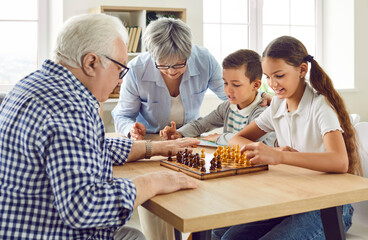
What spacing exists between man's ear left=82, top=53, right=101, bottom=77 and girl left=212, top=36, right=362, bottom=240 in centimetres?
62

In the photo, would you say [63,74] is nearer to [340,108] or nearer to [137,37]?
[340,108]

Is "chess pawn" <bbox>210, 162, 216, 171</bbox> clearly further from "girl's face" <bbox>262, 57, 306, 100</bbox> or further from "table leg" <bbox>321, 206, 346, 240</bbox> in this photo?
"girl's face" <bbox>262, 57, 306, 100</bbox>

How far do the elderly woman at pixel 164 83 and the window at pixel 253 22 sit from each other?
3041mm

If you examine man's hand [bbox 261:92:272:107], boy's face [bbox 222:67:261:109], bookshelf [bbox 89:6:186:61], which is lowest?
man's hand [bbox 261:92:272:107]

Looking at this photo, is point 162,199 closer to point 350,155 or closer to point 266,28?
point 350,155

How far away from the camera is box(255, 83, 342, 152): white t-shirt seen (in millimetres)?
1694

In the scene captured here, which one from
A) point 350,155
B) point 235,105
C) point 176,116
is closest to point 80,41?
A: point 350,155

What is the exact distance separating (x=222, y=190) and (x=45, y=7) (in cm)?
411

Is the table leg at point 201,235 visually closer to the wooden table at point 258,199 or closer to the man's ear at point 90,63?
the wooden table at point 258,199

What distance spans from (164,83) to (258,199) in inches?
Result: 59.8

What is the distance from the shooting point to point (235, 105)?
2416 millimetres

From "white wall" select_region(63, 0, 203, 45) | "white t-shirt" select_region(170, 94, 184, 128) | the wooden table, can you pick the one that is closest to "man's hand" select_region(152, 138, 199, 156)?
the wooden table

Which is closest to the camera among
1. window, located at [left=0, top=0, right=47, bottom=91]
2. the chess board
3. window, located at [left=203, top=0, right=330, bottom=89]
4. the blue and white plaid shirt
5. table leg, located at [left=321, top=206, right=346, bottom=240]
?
the blue and white plaid shirt

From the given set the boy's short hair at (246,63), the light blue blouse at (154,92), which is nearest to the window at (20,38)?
the light blue blouse at (154,92)
